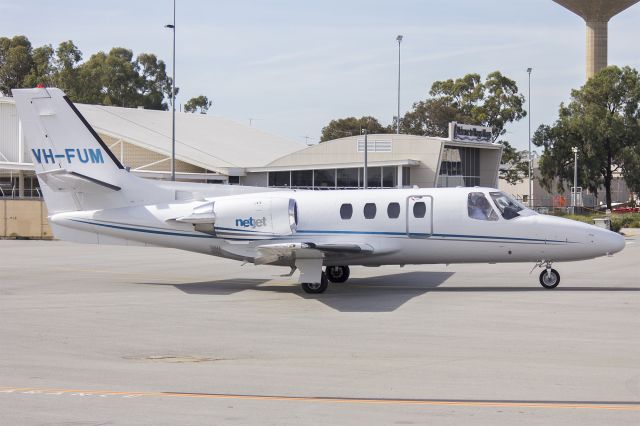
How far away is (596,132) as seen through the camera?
81.0 metres

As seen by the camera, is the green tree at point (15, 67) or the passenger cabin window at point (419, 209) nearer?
the passenger cabin window at point (419, 209)

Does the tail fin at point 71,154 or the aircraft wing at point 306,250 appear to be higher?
the tail fin at point 71,154

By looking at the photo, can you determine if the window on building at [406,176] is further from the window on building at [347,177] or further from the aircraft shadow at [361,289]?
the aircraft shadow at [361,289]

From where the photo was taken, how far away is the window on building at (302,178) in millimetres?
70094

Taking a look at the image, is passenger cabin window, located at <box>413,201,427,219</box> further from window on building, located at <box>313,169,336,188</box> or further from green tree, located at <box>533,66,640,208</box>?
green tree, located at <box>533,66,640,208</box>

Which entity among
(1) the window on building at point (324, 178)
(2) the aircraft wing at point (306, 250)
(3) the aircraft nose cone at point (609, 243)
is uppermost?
(1) the window on building at point (324, 178)

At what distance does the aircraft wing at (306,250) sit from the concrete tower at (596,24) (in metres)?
98.1

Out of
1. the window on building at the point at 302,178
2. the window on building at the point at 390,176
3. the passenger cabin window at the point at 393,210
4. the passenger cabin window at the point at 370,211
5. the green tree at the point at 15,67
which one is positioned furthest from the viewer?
the green tree at the point at 15,67

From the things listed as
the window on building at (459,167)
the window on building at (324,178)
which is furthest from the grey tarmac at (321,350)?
the window on building at (324,178)

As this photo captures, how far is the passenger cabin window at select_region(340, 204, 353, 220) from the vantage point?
73.7ft

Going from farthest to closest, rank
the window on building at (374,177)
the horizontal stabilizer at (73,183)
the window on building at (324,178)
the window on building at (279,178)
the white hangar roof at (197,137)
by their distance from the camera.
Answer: the white hangar roof at (197,137) → the window on building at (279,178) → the window on building at (324,178) → the window on building at (374,177) → the horizontal stabilizer at (73,183)

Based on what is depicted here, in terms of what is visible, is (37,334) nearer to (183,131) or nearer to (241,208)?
(241,208)

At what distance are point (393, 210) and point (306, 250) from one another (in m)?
2.88

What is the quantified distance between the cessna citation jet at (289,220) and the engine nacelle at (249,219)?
3cm
